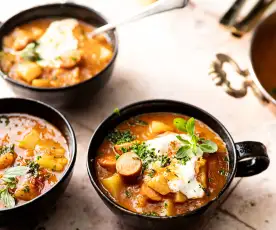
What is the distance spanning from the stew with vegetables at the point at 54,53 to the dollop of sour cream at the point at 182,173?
62 centimetres

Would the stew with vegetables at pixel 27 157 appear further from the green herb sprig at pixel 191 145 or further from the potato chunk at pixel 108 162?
the green herb sprig at pixel 191 145

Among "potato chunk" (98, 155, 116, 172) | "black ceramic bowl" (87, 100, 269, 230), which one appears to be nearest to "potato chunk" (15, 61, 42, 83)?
"black ceramic bowl" (87, 100, 269, 230)

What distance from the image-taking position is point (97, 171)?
204 cm

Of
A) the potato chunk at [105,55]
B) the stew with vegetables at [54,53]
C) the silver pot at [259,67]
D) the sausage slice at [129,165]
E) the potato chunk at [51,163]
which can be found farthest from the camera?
the potato chunk at [105,55]

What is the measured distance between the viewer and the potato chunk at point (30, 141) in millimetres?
2111

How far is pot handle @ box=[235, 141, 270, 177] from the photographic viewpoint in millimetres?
1961

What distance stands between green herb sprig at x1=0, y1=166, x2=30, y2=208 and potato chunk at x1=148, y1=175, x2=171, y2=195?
48 centimetres

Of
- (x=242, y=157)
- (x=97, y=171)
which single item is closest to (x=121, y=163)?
(x=97, y=171)

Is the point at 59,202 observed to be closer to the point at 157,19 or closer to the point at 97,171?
the point at 97,171

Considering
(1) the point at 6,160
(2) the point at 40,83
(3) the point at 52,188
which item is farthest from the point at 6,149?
(2) the point at 40,83

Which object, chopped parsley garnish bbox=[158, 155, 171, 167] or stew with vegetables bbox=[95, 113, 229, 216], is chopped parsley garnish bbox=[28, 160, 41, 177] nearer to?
stew with vegetables bbox=[95, 113, 229, 216]

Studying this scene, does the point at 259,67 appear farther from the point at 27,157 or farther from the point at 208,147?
the point at 27,157

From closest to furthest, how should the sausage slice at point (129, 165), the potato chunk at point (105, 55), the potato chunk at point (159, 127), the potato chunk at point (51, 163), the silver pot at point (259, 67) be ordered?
the sausage slice at point (129, 165), the potato chunk at point (51, 163), the potato chunk at point (159, 127), the silver pot at point (259, 67), the potato chunk at point (105, 55)

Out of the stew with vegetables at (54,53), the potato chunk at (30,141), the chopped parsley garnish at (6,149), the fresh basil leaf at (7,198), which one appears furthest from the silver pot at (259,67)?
the fresh basil leaf at (7,198)
